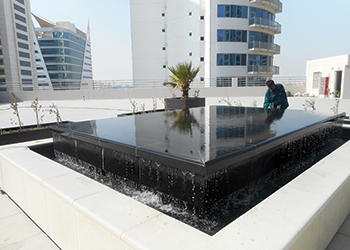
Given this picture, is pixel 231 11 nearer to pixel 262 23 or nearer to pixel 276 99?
pixel 262 23

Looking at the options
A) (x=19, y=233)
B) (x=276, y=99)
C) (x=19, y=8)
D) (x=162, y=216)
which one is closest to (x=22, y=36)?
(x=19, y=8)

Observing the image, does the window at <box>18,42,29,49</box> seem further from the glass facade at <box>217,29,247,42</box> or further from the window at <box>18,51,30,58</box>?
the glass facade at <box>217,29,247,42</box>

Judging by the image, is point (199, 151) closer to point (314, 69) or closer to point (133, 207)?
point (133, 207)

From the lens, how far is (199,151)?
3.03 meters

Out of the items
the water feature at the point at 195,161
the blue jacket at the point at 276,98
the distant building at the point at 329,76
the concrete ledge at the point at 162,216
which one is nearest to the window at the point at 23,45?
the distant building at the point at 329,76

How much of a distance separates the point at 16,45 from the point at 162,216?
80.7 meters

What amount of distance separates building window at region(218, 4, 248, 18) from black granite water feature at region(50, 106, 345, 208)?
106 feet

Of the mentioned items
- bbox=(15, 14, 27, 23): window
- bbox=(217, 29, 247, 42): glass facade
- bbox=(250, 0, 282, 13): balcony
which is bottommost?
bbox=(217, 29, 247, 42): glass facade

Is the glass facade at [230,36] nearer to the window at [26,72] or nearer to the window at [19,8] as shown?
the window at [26,72]

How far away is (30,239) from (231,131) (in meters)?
3.19

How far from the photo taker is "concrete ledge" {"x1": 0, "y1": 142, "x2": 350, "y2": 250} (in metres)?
1.75

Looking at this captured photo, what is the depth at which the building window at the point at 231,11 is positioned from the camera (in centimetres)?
3341

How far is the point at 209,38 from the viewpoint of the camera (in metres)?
34.0

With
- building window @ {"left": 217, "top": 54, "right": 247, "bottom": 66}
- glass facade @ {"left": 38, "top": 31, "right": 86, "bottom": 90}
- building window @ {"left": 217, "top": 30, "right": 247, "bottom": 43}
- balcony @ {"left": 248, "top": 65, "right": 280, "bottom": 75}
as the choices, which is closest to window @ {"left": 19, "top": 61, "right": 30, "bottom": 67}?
glass facade @ {"left": 38, "top": 31, "right": 86, "bottom": 90}
